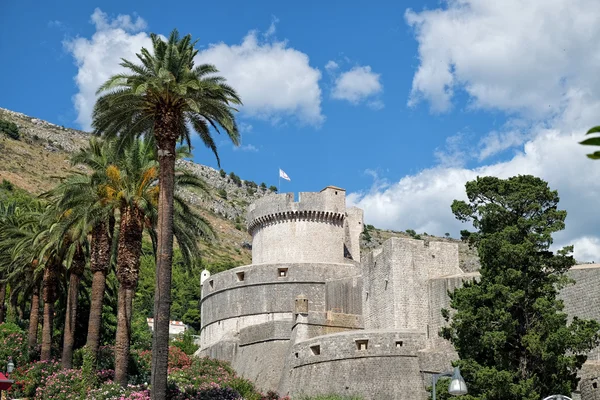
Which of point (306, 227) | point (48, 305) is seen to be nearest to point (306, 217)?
point (306, 227)

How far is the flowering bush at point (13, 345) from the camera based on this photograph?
31087 millimetres

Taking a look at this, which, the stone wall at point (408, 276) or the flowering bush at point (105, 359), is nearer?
the flowering bush at point (105, 359)

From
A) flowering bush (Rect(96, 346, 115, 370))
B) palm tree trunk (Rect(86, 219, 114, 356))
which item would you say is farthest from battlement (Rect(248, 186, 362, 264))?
palm tree trunk (Rect(86, 219, 114, 356))

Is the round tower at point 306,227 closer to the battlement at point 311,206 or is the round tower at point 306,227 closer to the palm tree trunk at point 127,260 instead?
the battlement at point 311,206

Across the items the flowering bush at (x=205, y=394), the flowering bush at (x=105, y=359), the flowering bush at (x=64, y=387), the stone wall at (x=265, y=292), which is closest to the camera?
the flowering bush at (x=205, y=394)

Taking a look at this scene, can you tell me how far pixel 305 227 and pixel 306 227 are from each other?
5 cm

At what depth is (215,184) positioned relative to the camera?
127562 mm

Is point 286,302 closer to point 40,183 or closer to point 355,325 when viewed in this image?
point 355,325

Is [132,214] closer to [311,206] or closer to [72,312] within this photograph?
[72,312]

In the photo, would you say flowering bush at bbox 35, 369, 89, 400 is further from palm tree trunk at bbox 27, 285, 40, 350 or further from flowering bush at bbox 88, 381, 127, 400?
palm tree trunk at bbox 27, 285, 40, 350

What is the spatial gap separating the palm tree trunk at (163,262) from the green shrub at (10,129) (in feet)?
311

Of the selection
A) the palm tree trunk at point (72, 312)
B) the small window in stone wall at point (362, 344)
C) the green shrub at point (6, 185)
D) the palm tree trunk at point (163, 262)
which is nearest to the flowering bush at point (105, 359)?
the palm tree trunk at point (72, 312)

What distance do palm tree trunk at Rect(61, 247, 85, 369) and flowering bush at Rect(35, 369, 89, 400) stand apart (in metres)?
0.77

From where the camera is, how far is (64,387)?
24328 mm
